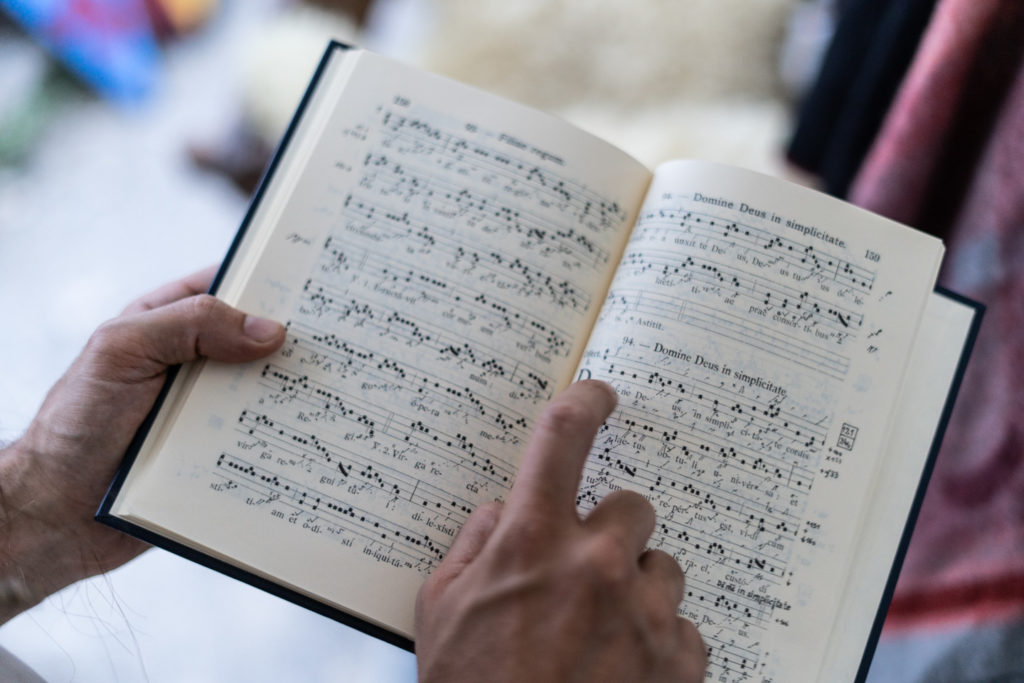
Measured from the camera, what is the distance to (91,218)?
53.4 inches

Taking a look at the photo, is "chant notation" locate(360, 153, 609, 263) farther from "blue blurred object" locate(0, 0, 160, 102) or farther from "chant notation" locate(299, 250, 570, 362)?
"blue blurred object" locate(0, 0, 160, 102)

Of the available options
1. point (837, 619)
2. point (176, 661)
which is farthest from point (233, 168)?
point (837, 619)

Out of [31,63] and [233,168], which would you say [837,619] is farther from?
[31,63]

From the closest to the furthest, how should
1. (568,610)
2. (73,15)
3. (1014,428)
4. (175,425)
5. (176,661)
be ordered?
(568,610), (175,425), (1014,428), (176,661), (73,15)

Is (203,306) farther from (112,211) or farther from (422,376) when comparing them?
(112,211)

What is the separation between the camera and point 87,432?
0.66 meters

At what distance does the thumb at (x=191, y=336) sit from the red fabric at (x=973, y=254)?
76 cm

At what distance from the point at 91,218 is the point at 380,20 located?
2.15 ft

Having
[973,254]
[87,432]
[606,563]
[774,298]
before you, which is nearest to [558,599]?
[606,563]

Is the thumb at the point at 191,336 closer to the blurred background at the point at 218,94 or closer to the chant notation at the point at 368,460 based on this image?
the chant notation at the point at 368,460

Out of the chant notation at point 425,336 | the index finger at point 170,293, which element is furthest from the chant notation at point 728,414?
the index finger at point 170,293

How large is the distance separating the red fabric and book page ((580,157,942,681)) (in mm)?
268

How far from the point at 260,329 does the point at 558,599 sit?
1.09ft

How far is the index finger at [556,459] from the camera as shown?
53 cm
